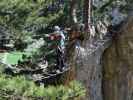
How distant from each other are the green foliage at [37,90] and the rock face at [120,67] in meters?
2.64

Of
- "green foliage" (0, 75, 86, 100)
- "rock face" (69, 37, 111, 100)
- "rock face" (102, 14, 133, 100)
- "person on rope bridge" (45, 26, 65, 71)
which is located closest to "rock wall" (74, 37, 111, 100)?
"rock face" (69, 37, 111, 100)

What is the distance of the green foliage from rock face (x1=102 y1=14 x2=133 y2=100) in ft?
8.65

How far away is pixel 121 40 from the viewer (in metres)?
5.71

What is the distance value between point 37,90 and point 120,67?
2.94 metres

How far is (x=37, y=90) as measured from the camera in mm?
3029

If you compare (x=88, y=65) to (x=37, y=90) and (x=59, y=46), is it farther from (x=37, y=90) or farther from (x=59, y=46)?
(x=37, y=90)

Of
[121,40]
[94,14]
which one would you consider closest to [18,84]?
[121,40]

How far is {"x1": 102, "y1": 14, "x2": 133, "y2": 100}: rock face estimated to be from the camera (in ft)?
18.5

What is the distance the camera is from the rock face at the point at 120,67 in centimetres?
565

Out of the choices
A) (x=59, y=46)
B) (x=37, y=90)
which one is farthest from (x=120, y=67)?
(x=37, y=90)

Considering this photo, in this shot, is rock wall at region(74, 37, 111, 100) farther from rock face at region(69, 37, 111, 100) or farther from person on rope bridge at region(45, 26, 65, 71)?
person on rope bridge at region(45, 26, 65, 71)

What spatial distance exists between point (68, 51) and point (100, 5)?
2972mm

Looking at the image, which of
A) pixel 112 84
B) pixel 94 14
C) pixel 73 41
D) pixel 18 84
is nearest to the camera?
pixel 18 84

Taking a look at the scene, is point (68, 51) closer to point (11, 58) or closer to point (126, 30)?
point (126, 30)
